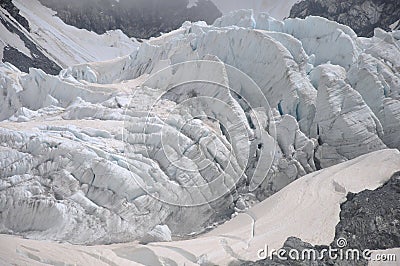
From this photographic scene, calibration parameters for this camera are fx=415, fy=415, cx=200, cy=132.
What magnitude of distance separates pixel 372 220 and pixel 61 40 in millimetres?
56978

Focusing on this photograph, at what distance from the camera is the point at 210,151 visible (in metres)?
12.9

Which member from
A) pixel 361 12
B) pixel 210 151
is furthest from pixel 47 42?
pixel 210 151

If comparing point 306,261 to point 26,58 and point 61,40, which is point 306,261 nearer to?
point 26,58

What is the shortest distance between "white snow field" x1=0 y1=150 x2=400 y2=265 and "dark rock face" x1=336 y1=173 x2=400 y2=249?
14.0 inches

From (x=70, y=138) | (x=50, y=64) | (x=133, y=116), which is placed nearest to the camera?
(x=70, y=138)

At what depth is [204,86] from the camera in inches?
592

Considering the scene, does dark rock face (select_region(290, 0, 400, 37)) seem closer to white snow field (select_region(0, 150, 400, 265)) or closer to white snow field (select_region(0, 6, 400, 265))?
white snow field (select_region(0, 6, 400, 265))

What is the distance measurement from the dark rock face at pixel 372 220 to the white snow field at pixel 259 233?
354 mm

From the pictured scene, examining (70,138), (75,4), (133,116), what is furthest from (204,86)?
(75,4)

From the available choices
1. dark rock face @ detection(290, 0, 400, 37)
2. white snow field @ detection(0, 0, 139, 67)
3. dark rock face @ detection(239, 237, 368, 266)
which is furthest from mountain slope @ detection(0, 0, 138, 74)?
dark rock face @ detection(239, 237, 368, 266)

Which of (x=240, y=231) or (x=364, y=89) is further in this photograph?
(x=364, y=89)

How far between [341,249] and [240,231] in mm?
→ 2731

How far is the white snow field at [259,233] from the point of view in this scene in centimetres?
855

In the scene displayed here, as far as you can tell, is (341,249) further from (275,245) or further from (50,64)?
(50,64)
